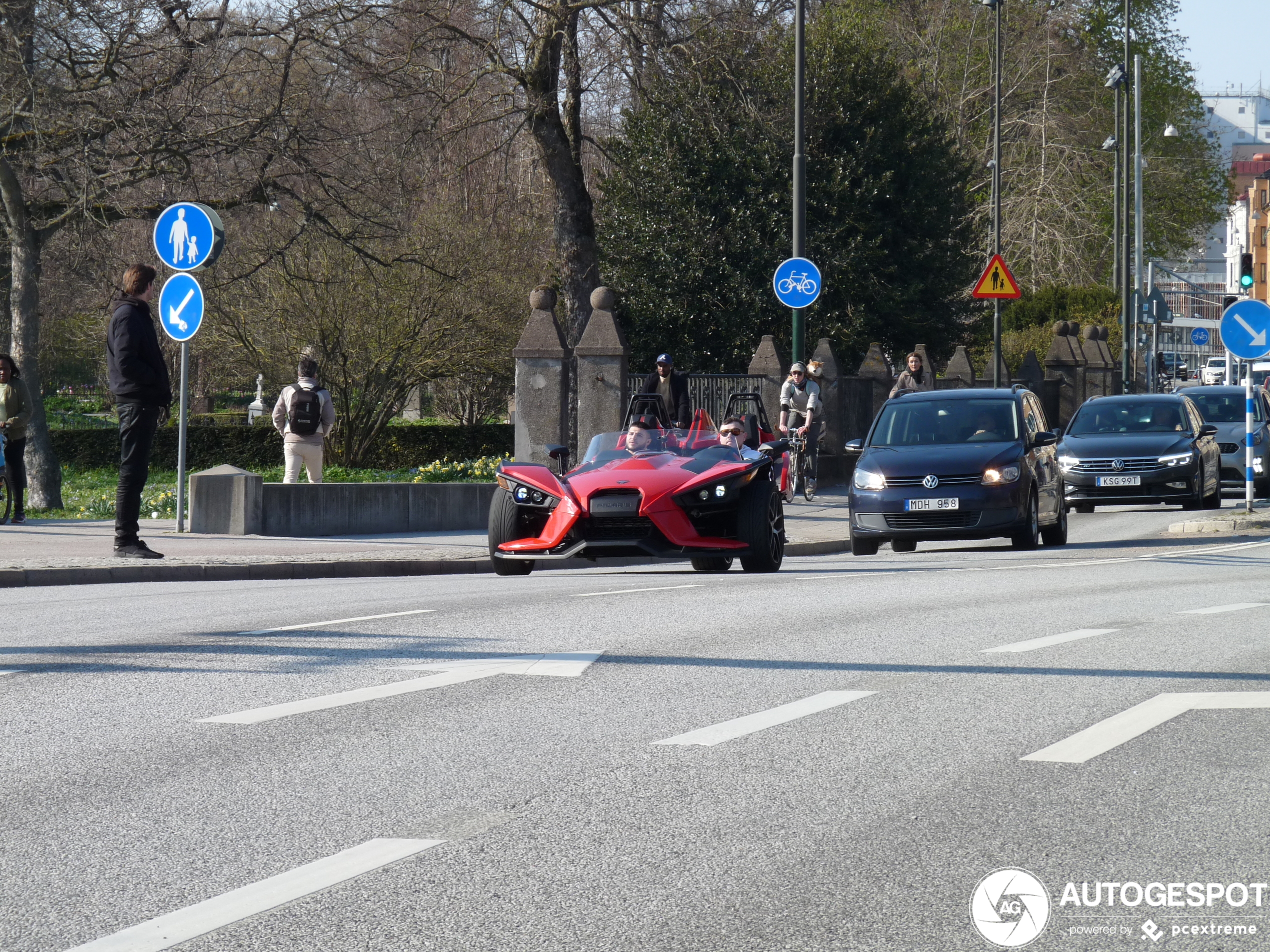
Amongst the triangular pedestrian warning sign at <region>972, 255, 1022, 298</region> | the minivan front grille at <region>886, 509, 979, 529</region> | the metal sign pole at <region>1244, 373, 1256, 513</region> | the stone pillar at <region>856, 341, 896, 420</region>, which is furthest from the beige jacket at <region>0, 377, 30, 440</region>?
the stone pillar at <region>856, 341, 896, 420</region>

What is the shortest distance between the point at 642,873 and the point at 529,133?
25974 mm

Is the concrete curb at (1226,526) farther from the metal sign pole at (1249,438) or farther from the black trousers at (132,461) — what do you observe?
the black trousers at (132,461)

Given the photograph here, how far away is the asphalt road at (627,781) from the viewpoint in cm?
434

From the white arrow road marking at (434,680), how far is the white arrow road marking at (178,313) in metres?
9.15

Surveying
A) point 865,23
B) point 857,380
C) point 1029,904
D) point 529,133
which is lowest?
point 1029,904

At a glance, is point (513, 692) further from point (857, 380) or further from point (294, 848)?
point (857, 380)

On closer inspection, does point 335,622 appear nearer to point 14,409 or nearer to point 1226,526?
point 14,409

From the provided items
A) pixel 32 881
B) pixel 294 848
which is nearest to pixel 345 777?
pixel 294 848

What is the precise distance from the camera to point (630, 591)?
42.2ft

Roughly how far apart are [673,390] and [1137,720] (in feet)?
46.6

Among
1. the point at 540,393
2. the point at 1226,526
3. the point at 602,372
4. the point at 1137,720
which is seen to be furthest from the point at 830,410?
→ the point at 1137,720

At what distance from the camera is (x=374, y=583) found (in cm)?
1386

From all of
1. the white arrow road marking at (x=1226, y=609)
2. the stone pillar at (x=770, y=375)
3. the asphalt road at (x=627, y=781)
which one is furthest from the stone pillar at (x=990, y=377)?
the asphalt road at (x=627, y=781)

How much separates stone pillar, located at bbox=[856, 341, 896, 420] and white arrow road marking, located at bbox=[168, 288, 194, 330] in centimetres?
1670
